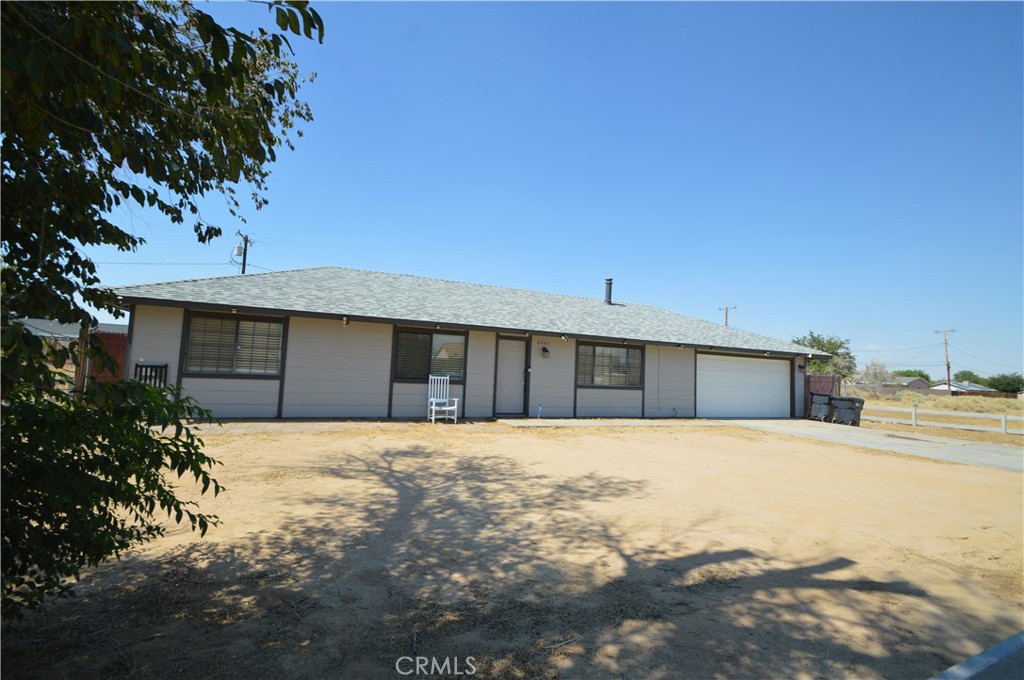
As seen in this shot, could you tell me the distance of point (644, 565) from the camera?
3.84 meters

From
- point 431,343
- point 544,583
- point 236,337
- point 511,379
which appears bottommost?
point 544,583

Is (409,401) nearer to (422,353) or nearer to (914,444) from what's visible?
(422,353)

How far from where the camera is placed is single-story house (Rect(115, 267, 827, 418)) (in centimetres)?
1098

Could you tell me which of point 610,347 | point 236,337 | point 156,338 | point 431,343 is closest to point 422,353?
point 431,343

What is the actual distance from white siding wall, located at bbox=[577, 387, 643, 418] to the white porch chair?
163 inches

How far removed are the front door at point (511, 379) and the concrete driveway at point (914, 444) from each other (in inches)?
276

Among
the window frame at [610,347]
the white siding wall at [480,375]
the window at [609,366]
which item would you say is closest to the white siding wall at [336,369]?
the white siding wall at [480,375]

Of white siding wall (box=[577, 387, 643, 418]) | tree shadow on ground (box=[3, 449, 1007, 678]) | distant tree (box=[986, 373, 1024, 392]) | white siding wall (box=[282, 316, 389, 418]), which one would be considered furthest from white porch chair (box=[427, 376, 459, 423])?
distant tree (box=[986, 373, 1024, 392])

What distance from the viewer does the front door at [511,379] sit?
14133 mm

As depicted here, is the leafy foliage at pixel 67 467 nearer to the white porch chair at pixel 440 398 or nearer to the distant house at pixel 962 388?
the white porch chair at pixel 440 398

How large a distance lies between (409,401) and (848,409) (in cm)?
1450

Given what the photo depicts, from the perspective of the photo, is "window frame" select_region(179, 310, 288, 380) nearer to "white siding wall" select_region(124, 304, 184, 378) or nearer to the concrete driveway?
"white siding wall" select_region(124, 304, 184, 378)

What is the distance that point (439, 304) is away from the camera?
14.6 m

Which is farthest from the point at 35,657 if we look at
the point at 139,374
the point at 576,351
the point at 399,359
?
the point at 576,351
